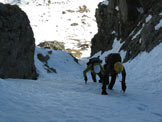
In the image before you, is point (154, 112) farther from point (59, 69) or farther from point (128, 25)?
point (128, 25)

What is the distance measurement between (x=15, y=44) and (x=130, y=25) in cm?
2960

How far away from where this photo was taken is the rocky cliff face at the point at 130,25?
20.5 metres

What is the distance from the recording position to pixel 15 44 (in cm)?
1190

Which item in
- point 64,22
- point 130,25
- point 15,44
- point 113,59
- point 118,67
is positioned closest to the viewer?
point 118,67

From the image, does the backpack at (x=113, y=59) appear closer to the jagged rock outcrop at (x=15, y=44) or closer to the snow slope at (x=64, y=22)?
the jagged rock outcrop at (x=15, y=44)

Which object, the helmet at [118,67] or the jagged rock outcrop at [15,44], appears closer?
the helmet at [118,67]

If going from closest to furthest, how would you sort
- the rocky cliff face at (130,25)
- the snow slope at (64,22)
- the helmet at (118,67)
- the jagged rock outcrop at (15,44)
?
the helmet at (118,67)
the jagged rock outcrop at (15,44)
the rocky cliff face at (130,25)
the snow slope at (64,22)

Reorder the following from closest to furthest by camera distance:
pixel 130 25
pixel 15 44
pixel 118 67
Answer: pixel 118 67
pixel 15 44
pixel 130 25

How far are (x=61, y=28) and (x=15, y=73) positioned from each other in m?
123

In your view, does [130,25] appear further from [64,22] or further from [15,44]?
[64,22]

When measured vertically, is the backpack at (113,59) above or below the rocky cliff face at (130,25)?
below

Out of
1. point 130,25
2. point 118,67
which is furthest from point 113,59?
point 130,25

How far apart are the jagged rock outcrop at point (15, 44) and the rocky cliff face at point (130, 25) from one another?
1186cm

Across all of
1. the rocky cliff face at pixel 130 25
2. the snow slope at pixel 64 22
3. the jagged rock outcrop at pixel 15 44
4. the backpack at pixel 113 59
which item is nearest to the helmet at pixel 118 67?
the backpack at pixel 113 59
